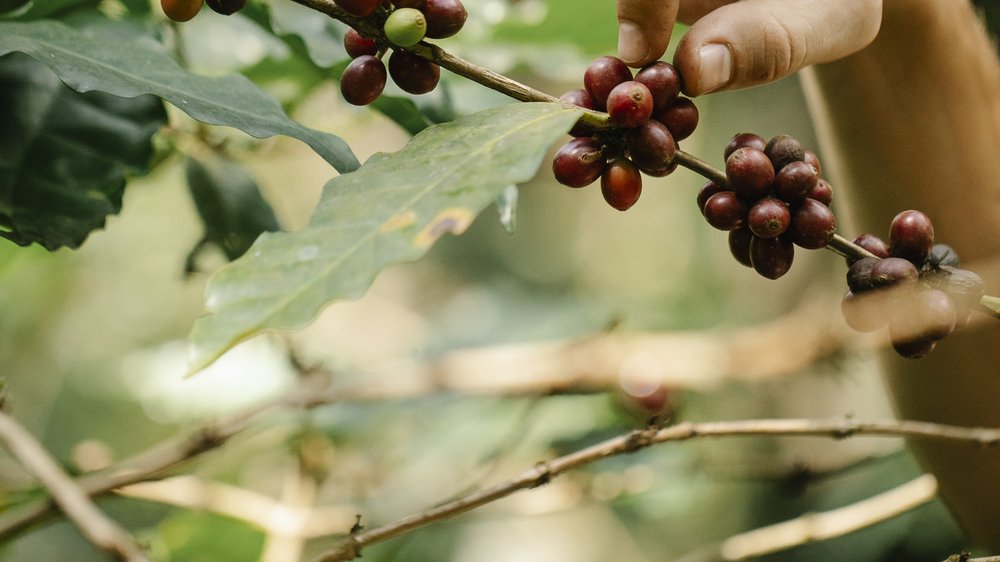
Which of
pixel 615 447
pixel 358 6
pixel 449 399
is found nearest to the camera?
pixel 358 6

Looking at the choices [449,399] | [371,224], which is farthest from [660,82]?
[449,399]

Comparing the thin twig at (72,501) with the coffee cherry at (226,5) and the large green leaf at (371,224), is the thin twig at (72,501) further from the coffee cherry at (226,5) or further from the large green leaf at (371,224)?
the coffee cherry at (226,5)

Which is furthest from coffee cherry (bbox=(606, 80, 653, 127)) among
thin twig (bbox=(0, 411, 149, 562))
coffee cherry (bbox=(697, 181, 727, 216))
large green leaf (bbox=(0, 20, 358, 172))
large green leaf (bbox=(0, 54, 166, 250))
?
large green leaf (bbox=(0, 54, 166, 250))

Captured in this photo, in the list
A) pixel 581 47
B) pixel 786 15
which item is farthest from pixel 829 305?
pixel 786 15

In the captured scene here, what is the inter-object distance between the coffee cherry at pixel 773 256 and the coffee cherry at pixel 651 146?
0.30 ft

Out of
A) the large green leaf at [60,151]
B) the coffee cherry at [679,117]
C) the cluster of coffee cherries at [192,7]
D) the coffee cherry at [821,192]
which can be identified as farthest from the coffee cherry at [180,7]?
the coffee cherry at [821,192]

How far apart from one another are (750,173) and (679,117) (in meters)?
0.06

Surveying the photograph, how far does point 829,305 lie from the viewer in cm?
148

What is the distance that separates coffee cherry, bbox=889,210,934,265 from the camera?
542 mm

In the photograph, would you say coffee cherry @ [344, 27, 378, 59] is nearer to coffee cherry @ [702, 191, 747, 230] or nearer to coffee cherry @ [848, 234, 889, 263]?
coffee cherry @ [702, 191, 747, 230]

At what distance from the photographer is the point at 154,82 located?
567mm

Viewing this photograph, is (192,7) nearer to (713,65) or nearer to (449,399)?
(713,65)

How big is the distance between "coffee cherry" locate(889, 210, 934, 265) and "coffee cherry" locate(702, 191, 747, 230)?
0.39 ft

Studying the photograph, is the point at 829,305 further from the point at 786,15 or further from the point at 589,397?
the point at 786,15
